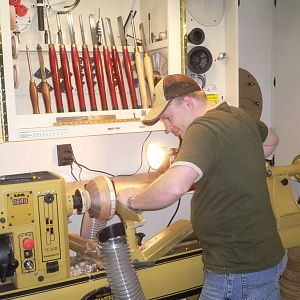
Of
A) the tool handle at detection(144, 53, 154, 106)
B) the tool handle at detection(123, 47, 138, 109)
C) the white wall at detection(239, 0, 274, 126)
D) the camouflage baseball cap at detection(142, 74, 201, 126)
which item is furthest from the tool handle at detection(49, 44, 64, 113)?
the white wall at detection(239, 0, 274, 126)

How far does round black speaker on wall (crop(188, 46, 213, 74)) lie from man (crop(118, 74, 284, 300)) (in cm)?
74

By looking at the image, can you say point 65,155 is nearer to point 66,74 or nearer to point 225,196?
point 66,74

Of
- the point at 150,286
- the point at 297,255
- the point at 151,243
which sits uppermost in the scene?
the point at 151,243

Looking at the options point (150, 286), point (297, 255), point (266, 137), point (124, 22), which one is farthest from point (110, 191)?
point (297, 255)

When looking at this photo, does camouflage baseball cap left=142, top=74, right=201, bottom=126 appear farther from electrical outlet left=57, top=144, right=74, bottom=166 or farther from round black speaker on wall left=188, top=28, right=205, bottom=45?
electrical outlet left=57, top=144, right=74, bottom=166

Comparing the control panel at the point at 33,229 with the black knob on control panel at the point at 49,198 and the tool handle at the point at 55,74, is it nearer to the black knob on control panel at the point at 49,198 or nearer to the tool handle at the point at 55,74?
the black knob on control panel at the point at 49,198

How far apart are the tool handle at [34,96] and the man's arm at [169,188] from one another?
0.81 metres

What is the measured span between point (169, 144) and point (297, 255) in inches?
46.6

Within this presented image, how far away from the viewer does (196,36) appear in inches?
89.3

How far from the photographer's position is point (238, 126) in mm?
1417

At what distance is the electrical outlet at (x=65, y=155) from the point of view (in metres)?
2.29

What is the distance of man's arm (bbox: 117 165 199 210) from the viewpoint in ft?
4.12

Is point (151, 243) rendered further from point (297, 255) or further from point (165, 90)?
point (297, 255)

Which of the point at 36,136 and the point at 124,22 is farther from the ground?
the point at 124,22
